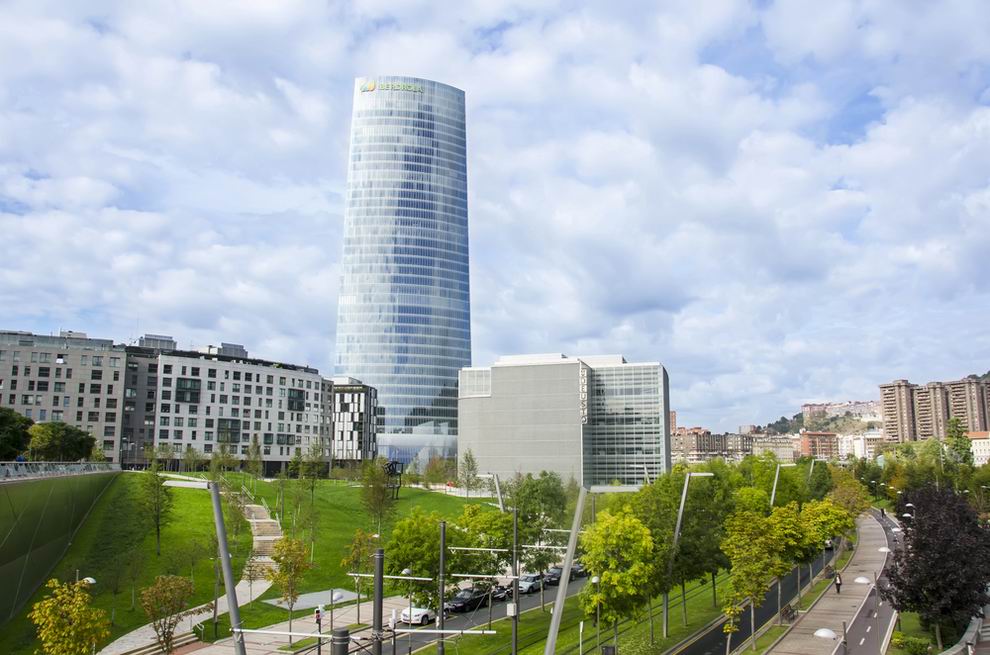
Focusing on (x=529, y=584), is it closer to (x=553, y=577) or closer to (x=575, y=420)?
(x=553, y=577)

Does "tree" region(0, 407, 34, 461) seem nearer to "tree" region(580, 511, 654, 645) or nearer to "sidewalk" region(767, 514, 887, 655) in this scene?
"tree" region(580, 511, 654, 645)

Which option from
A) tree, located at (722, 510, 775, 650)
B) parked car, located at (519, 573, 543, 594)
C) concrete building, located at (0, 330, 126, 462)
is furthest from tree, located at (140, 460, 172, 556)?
concrete building, located at (0, 330, 126, 462)

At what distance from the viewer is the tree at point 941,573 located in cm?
4059

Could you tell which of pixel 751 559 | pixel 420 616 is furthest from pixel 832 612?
pixel 420 616

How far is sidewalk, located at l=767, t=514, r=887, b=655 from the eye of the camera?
43.8 metres

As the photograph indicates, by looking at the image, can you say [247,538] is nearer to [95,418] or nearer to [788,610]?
[788,610]

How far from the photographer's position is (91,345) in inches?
5032

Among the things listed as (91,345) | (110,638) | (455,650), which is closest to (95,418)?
(91,345)

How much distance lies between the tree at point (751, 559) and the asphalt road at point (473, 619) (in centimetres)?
1492

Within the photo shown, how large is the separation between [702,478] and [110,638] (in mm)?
44982

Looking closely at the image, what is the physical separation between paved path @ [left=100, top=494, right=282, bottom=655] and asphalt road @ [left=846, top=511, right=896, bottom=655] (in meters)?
35.1

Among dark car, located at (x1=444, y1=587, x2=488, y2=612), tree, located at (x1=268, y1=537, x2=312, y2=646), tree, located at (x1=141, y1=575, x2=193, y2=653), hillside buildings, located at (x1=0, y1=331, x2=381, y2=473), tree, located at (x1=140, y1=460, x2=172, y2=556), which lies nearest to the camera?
tree, located at (x1=141, y1=575, x2=193, y2=653)

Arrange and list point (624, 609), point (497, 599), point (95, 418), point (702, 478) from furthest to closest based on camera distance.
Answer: point (95, 418) < point (702, 478) < point (497, 599) < point (624, 609)

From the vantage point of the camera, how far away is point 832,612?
177ft
